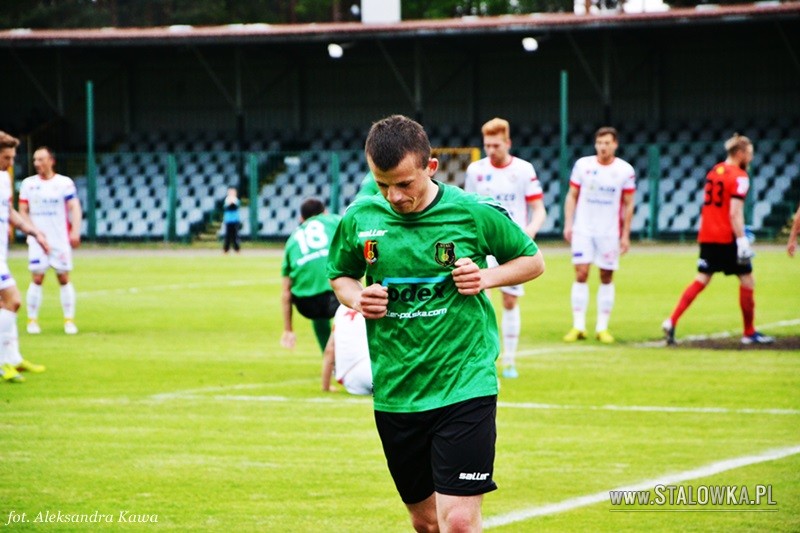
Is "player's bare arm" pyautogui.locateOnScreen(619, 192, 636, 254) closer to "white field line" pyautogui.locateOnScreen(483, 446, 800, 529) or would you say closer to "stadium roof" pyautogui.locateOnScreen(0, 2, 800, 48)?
"white field line" pyautogui.locateOnScreen(483, 446, 800, 529)

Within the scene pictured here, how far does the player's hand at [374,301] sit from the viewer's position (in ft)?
16.8

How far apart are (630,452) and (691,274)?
1785 centimetres

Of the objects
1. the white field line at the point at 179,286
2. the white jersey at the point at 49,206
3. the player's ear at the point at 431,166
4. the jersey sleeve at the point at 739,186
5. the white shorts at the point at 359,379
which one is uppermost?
the player's ear at the point at 431,166

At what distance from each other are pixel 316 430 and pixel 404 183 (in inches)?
192

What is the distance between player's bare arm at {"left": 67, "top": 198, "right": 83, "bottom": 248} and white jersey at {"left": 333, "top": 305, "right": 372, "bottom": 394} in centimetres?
590

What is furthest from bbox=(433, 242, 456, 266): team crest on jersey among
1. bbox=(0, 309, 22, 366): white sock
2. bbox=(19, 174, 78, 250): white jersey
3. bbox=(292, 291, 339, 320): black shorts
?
bbox=(19, 174, 78, 250): white jersey

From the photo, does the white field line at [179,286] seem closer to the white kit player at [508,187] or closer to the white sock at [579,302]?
the white sock at [579,302]

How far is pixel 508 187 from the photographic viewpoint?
1297cm

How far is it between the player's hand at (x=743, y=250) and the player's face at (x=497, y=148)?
3.30 m

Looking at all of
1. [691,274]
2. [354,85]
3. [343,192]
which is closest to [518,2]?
[354,85]

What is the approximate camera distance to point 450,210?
17.1 feet

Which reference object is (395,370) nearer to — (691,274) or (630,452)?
(630,452)

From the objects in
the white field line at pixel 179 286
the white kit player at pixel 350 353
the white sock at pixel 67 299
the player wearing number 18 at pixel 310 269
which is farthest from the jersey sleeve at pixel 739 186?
the white field line at pixel 179 286

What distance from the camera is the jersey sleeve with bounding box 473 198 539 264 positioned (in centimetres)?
526
